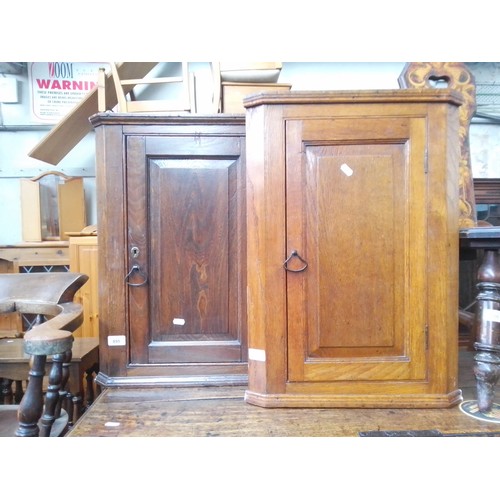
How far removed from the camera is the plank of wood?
243cm

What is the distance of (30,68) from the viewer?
296 cm

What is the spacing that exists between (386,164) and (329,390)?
80 centimetres

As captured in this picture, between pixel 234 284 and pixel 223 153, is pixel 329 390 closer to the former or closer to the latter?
pixel 234 284

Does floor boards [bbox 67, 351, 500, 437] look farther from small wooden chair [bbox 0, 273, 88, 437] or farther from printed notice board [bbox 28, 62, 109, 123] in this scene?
printed notice board [bbox 28, 62, 109, 123]

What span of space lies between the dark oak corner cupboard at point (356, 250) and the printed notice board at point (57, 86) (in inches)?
82.1

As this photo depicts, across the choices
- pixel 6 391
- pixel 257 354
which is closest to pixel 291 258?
pixel 257 354

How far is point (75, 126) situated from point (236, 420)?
2.21 meters

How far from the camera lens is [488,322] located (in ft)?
4.28

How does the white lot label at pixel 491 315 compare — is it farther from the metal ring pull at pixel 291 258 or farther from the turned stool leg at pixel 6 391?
the turned stool leg at pixel 6 391

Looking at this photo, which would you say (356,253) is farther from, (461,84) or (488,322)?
(461,84)

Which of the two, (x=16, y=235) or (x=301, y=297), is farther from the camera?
(x=16, y=235)

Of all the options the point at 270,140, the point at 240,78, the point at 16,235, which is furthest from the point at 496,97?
the point at 16,235
